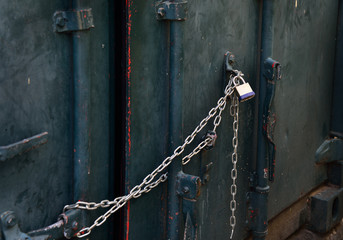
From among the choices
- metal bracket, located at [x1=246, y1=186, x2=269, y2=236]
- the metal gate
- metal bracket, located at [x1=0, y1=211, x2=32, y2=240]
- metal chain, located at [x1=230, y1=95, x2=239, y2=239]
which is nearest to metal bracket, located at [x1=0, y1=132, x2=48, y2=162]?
the metal gate

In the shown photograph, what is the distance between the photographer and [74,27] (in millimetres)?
2291

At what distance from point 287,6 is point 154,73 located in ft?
4.19

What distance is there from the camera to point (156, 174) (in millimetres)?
2742

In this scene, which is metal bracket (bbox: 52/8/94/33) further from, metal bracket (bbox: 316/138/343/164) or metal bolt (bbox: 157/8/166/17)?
metal bracket (bbox: 316/138/343/164)

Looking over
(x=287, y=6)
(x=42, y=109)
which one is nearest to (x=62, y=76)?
(x=42, y=109)

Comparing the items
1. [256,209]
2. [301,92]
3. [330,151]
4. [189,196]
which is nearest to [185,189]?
[189,196]

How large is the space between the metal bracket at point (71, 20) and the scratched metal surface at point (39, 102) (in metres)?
0.03

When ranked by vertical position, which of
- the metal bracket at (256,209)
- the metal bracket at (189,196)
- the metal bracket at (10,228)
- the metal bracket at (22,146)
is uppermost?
the metal bracket at (22,146)

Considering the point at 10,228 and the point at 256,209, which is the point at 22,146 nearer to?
the point at 10,228

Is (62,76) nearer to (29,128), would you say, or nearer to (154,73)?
(29,128)

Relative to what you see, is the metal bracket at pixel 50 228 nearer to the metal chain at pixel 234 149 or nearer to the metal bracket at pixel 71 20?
the metal bracket at pixel 71 20

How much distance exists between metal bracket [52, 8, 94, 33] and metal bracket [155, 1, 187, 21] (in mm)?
403

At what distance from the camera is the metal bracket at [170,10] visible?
8.57 ft

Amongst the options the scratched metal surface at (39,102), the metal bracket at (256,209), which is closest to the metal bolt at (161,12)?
the scratched metal surface at (39,102)
